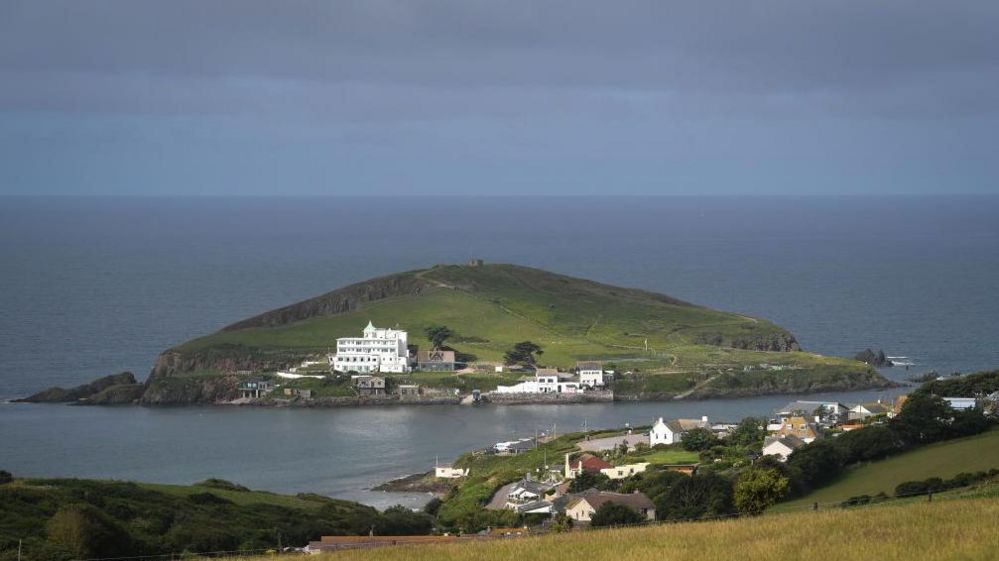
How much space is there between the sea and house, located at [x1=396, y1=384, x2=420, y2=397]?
93.3 inches

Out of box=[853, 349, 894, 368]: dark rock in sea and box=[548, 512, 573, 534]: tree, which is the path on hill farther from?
box=[548, 512, 573, 534]: tree

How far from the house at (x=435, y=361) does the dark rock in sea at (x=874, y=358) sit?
2019cm

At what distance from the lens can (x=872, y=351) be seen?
79.1 m

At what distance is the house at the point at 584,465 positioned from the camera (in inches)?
1689

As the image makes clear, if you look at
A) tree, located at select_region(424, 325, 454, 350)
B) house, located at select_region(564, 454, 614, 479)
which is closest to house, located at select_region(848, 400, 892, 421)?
house, located at select_region(564, 454, 614, 479)

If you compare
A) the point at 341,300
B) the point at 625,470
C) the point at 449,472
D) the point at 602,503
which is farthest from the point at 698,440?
the point at 341,300

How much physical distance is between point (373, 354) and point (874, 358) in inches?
969

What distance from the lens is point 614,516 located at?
1214 inches

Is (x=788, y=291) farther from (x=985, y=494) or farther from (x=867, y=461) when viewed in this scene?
(x=985, y=494)

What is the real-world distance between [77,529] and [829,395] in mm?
46714

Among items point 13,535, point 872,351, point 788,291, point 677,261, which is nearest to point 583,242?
point 677,261

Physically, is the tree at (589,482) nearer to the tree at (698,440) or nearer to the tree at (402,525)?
the tree at (402,525)

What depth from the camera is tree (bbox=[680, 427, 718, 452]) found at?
4556 cm

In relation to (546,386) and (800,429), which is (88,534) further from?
(546,386)
